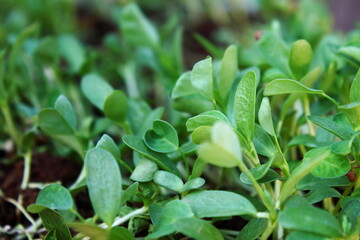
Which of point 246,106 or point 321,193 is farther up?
point 246,106

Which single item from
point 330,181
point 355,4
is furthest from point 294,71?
point 355,4

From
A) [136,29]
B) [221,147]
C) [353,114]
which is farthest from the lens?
[136,29]

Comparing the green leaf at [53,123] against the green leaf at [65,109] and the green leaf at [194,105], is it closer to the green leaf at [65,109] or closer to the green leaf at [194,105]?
the green leaf at [65,109]

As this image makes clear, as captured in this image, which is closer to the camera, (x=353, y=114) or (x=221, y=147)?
(x=221, y=147)

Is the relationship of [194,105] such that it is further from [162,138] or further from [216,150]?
[216,150]

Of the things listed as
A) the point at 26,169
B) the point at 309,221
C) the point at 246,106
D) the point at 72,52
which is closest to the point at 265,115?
the point at 246,106

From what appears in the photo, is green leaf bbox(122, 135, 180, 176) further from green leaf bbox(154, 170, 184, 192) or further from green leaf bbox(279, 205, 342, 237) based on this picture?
green leaf bbox(279, 205, 342, 237)
